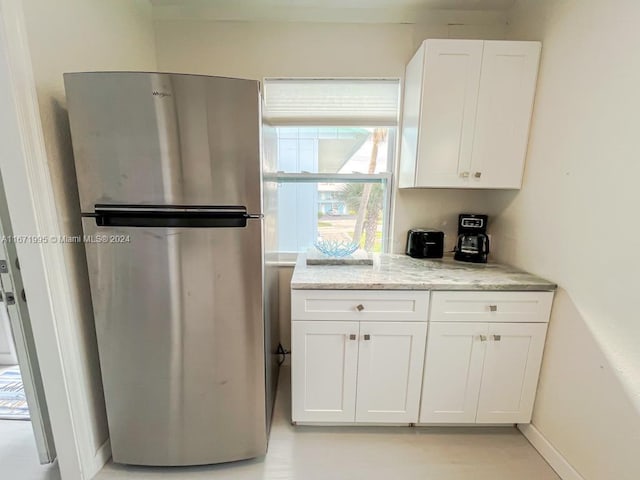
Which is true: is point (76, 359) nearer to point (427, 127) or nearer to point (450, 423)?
point (450, 423)

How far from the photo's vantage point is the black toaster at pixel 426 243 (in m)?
1.96

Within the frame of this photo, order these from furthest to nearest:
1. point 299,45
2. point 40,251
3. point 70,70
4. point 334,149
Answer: point 334,149, point 299,45, point 70,70, point 40,251

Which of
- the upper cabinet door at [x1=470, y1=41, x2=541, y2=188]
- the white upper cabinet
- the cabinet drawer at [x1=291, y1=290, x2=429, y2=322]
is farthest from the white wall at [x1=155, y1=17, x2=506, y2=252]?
the cabinet drawer at [x1=291, y1=290, x2=429, y2=322]

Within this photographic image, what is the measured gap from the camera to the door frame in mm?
1003

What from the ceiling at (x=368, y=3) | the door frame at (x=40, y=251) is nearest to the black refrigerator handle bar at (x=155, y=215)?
the door frame at (x=40, y=251)

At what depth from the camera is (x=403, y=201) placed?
2.06 m

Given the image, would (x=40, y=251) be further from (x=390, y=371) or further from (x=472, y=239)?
(x=472, y=239)

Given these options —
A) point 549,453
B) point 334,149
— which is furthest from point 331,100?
point 549,453

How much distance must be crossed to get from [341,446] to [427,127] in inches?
75.1

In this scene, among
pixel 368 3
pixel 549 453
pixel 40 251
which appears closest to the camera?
pixel 40 251

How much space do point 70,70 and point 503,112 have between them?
2216mm

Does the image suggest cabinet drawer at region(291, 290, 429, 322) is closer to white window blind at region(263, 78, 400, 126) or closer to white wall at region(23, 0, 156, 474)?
white wall at region(23, 0, 156, 474)

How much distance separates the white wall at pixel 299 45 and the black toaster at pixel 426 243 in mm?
1100

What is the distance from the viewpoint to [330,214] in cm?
215
